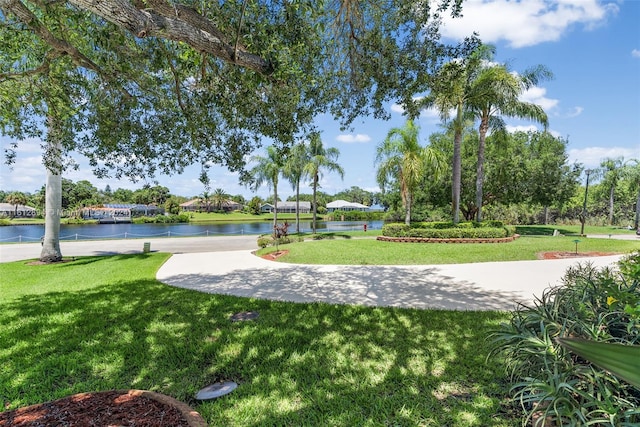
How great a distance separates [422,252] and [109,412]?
10.2 meters

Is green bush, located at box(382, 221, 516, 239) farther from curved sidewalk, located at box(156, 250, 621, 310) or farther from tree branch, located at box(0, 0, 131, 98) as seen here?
tree branch, located at box(0, 0, 131, 98)

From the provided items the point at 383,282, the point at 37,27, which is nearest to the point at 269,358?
the point at 383,282

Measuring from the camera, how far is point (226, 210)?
78.4 metres

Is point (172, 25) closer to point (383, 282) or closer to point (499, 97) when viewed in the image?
point (383, 282)

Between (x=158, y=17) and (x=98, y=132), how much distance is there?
189 inches

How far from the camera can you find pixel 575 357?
240 centimetres

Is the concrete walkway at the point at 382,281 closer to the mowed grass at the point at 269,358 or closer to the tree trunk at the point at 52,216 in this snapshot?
the mowed grass at the point at 269,358

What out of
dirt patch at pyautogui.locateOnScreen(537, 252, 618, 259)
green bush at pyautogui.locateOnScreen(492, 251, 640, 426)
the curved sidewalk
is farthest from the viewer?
dirt patch at pyautogui.locateOnScreen(537, 252, 618, 259)

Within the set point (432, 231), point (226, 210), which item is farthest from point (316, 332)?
point (226, 210)

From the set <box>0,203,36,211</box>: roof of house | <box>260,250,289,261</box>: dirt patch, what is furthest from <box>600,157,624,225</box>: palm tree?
<box>0,203,36,211</box>: roof of house

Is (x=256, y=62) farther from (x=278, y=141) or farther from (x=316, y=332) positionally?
(x=316, y=332)

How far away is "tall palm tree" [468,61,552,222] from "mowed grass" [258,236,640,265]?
14.5 ft

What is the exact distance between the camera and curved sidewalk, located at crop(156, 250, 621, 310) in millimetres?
6000

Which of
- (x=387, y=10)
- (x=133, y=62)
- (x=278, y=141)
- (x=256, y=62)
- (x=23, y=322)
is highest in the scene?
(x=387, y=10)
